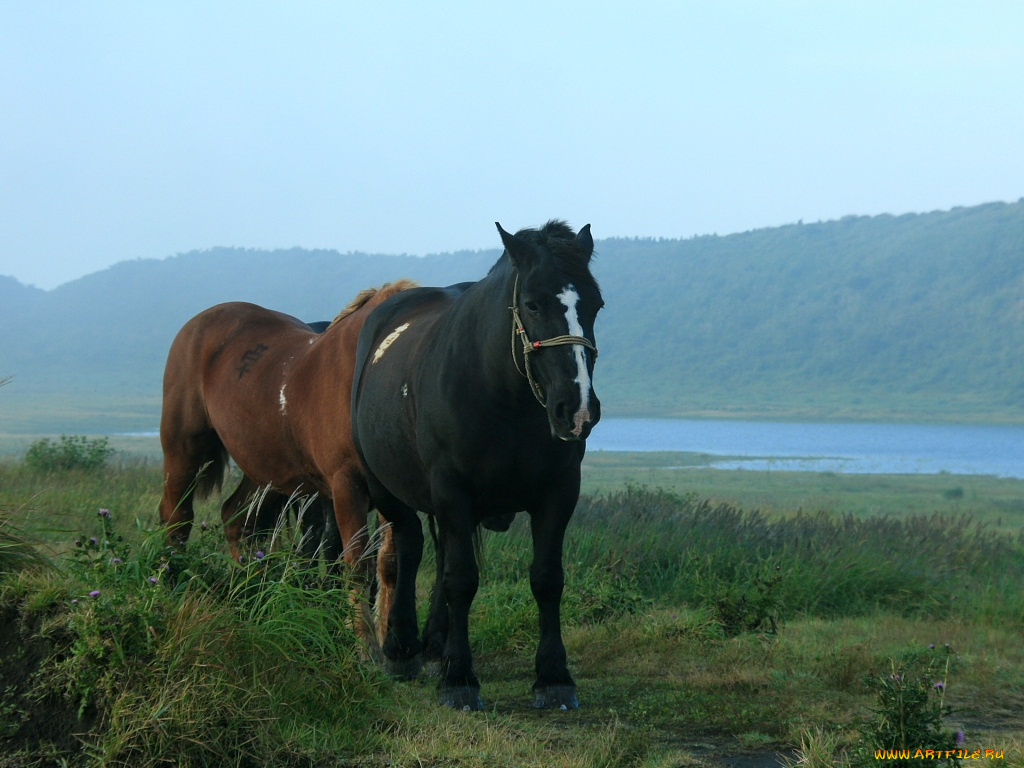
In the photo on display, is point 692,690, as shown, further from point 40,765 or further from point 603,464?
point 603,464

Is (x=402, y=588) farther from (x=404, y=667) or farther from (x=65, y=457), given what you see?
(x=65, y=457)

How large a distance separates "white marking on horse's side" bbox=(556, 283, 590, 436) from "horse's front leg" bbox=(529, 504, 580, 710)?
2.93 ft

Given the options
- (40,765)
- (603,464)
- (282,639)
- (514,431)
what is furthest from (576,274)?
(603,464)

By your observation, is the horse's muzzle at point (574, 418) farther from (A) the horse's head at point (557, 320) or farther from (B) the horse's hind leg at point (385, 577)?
(B) the horse's hind leg at point (385, 577)

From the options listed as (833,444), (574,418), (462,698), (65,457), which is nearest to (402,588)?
(462,698)

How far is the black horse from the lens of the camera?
4656 millimetres

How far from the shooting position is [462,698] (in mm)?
5094

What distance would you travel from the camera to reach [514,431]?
5.03 m

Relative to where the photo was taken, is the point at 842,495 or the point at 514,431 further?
the point at 842,495

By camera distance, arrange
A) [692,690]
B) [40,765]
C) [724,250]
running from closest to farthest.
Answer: [40,765], [692,690], [724,250]

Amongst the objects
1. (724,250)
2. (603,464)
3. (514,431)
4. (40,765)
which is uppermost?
(724,250)

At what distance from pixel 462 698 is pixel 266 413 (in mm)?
2641

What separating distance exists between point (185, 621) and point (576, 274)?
216cm

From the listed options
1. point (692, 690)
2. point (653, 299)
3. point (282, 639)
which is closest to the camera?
point (282, 639)
